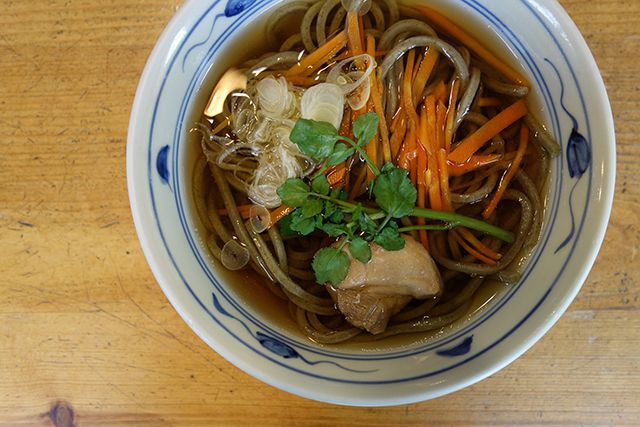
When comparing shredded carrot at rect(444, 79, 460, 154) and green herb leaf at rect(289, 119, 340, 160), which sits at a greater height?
green herb leaf at rect(289, 119, 340, 160)

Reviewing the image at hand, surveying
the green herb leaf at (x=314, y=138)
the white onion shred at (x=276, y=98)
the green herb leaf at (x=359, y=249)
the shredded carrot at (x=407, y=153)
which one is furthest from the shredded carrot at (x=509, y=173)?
the white onion shred at (x=276, y=98)

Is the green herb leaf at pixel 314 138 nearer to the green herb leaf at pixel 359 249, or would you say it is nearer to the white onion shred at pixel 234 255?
the green herb leaf at pixel 359 249

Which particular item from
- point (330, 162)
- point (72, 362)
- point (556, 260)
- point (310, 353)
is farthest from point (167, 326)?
point (556, 260)

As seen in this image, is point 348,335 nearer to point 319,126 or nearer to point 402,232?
point 402,232

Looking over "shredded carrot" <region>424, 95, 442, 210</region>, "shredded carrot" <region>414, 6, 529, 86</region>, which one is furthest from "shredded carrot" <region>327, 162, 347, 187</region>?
"shredded carrot" <region>414, 6, 529, 86</region>

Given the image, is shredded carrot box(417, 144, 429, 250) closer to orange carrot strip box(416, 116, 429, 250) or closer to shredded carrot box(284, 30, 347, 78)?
orange carrot strip box(416, 116, 429, 250)

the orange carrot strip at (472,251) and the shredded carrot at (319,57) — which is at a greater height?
the shredded carrot at (319,57)
